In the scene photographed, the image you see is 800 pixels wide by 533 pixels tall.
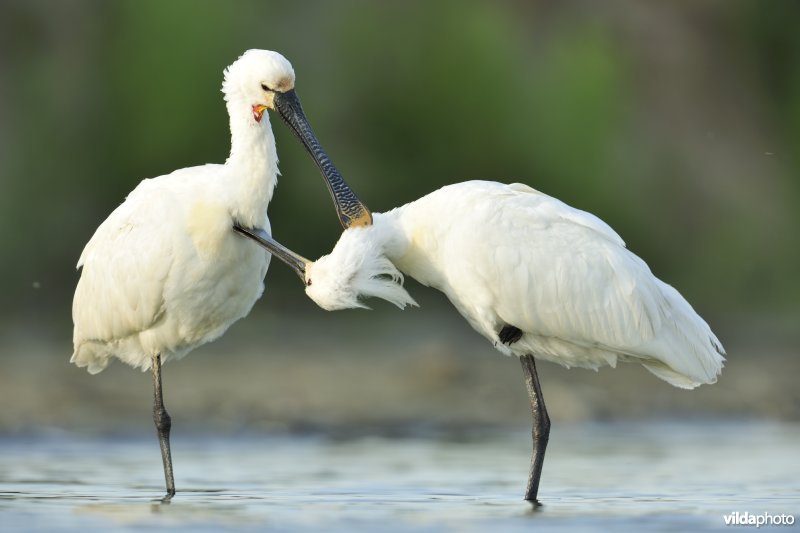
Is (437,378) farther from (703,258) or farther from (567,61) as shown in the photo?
(567,61)

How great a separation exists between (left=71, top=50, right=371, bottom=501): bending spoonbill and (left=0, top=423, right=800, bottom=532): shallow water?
83 cm

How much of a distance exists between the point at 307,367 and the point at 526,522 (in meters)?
7.89

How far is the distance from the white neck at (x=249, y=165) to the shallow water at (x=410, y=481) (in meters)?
1.74

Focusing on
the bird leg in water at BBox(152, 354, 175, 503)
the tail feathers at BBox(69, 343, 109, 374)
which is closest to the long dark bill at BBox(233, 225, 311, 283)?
the bird leg in water at BBox(152, 354, 175, 503)

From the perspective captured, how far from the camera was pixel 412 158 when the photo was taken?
22859mm

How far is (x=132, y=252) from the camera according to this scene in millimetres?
10492

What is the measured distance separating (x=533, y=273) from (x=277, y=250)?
1480mm

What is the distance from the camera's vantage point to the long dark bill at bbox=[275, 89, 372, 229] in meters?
9.91

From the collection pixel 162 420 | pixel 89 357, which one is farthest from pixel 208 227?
pixel 89 357

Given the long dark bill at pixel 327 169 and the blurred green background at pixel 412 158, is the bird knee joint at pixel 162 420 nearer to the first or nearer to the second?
the long dark bill at pixel 327 169

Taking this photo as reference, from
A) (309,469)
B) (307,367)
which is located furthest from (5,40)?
(309,469)

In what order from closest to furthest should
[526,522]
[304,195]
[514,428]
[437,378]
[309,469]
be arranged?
[526,522] → [309,469] → [514,428] → [437,378] → [304,195]

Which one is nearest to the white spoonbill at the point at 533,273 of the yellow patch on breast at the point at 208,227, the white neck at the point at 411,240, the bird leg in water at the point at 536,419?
the white neck at the point at 411,240

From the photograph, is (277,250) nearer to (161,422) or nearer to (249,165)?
(249,165)
